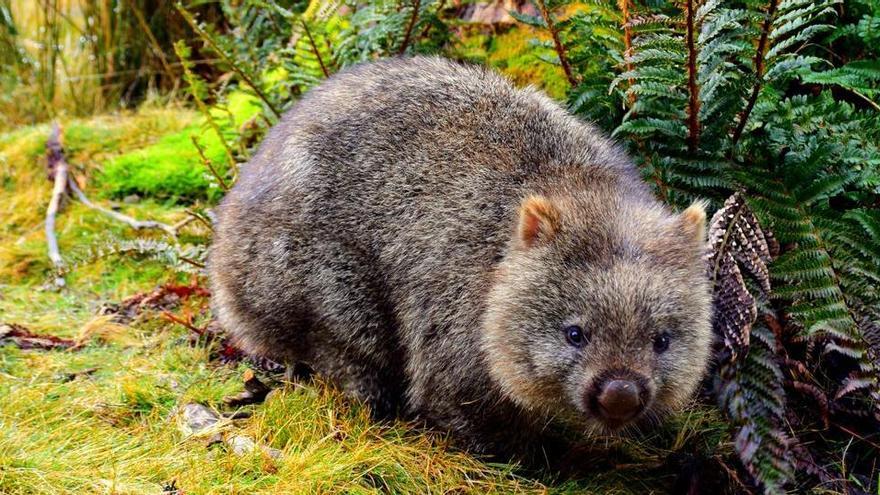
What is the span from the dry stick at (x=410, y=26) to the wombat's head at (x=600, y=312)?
2509 millimetres

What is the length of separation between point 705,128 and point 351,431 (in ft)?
8.60

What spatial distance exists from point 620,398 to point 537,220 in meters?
0.97

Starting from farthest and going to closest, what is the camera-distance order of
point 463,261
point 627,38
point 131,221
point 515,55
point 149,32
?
point 149,32 < point 131,221 < point 515,55 < point 627,38 < point 463,261

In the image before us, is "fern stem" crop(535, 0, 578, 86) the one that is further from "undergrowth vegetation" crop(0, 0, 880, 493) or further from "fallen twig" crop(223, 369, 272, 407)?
"fallen twig" crop(223, 369, 272, 407)

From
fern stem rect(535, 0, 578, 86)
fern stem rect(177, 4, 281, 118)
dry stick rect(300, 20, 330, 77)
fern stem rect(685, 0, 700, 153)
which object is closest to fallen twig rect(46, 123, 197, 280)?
fern stem rect(177, 4, 281, 118)

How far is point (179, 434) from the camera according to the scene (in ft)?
16.1

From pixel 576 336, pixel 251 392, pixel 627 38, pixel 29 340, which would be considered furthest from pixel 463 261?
pixel 29 340

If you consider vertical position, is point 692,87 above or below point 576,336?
above

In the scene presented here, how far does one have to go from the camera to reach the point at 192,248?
23.8 ft

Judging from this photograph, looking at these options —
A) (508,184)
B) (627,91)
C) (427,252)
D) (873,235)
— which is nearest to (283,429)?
(427,252)

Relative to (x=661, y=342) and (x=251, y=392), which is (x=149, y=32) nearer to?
(x=251, y=392)

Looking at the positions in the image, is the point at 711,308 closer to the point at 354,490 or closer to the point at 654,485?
the point at 654,485

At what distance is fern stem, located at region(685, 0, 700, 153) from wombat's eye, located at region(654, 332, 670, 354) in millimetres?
1492

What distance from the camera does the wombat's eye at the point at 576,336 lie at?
4.21 m
